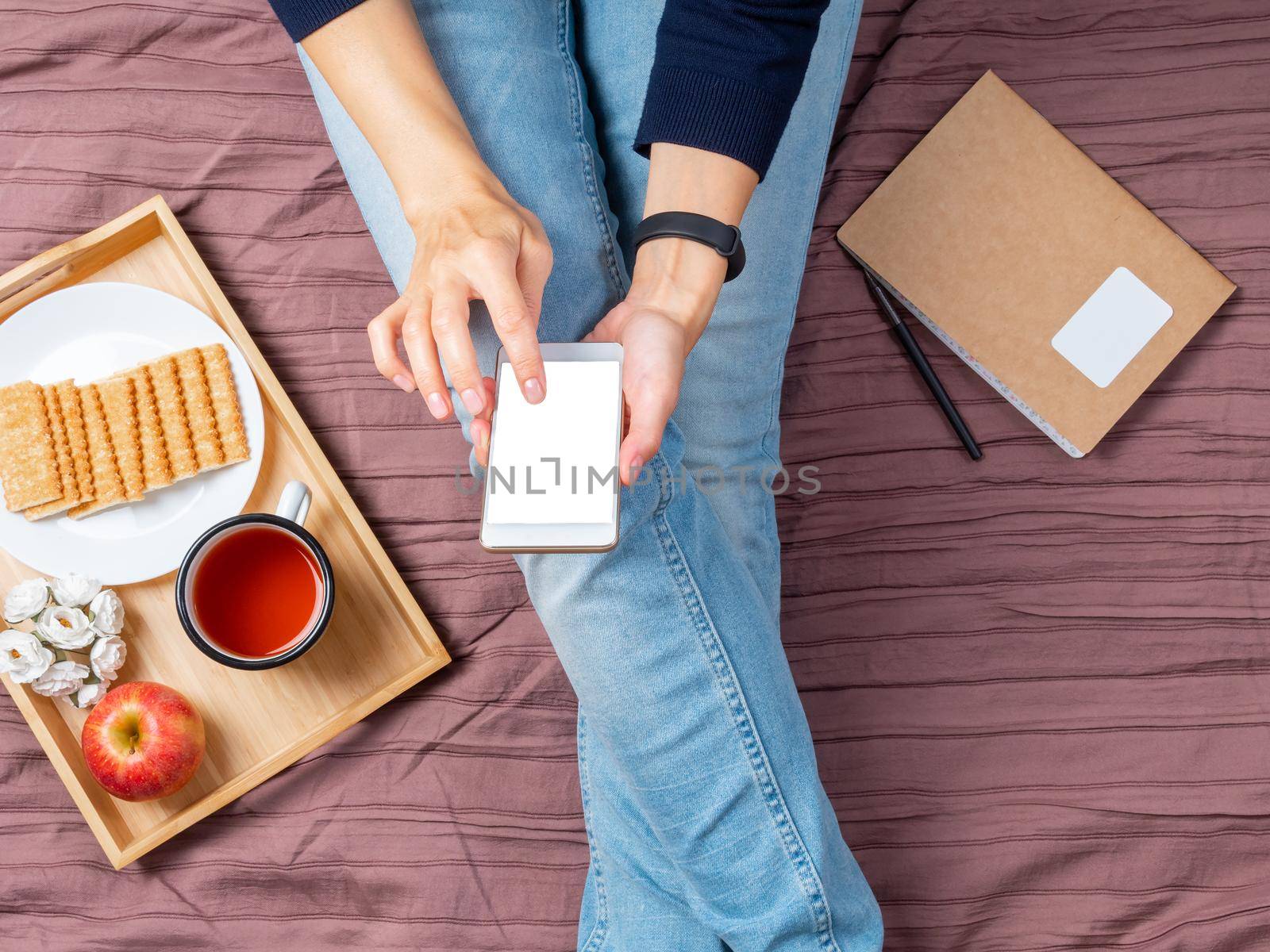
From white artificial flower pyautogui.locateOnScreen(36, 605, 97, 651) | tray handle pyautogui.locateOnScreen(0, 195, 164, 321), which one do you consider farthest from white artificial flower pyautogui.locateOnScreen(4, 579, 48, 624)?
tray handle pyautogui.locateOnScreen(0, 195, 164, 321)

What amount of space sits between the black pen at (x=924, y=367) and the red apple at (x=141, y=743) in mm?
723

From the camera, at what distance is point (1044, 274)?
A: 2.75 feet

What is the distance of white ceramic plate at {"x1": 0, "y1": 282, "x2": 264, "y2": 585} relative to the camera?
72 cm

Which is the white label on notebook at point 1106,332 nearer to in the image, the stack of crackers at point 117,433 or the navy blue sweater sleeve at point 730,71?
the navy blue sweater sleeve at point 730,71

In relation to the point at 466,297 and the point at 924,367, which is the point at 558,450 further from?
the point at 924,367

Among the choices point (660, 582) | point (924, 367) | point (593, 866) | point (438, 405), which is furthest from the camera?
point (924, 367)

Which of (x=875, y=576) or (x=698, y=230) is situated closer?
(x=698, y=230)

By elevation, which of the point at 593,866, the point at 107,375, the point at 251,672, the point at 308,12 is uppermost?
the point at 308,12

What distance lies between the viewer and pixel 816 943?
0.67 m

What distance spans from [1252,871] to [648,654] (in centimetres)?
64

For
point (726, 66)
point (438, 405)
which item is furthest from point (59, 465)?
point (726, 66)

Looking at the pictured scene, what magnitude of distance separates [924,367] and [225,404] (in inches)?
25.0

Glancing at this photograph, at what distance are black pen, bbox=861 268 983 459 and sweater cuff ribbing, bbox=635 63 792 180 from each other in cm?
27

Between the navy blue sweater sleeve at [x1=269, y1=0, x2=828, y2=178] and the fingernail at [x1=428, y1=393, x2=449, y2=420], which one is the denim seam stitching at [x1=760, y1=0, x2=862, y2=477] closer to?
the navy blue sweater sleeve at [x1=269, y1=0, x2=828, y2=178]
